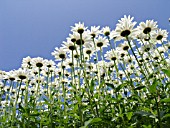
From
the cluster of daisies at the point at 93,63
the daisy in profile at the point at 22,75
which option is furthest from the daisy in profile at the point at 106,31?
the daisy in profile at the point at 22,75

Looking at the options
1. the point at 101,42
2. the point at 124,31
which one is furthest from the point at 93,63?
the point at 124,31

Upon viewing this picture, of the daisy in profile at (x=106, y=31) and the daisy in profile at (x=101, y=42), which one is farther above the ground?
the daisy in profile at (x=106, y=31)

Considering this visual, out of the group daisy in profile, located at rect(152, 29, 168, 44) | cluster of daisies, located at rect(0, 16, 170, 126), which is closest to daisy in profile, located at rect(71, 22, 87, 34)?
cluster of daisies, located at rect(0, 16, 170, 126)

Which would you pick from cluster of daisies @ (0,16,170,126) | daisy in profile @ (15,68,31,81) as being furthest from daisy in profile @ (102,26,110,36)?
daisy in profile @ (15,68,31,81)

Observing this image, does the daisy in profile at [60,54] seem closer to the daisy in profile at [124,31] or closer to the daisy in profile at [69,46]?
the daisy in profile at [69,46]

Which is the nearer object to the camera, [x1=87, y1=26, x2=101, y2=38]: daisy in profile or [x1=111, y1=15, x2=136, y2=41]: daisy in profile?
[x1=111, y1=15, x2=136, y2=41]: daisy in profile

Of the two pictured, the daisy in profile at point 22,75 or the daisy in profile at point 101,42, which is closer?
the daisy in profile at point 22,75

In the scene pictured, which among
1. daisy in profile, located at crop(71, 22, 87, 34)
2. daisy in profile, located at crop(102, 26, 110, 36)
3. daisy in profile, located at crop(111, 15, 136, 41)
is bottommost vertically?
daisy in profile, located at crop(111, 15, 136, 41)

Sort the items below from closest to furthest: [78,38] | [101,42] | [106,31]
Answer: [78,38], [106,31], [101,42]

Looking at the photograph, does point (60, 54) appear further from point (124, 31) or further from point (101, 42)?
point (124, 31)

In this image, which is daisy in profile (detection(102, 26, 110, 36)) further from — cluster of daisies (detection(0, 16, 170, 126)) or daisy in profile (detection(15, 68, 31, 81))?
daisy in profile (detection(15, 68, 31, 81))

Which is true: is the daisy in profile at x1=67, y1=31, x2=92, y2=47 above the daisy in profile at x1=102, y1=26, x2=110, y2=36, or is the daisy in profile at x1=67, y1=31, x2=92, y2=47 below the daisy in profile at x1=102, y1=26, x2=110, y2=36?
below

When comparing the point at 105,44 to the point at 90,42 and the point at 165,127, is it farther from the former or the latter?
the point at 165,127

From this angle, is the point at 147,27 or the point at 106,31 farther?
the point at 106,31
